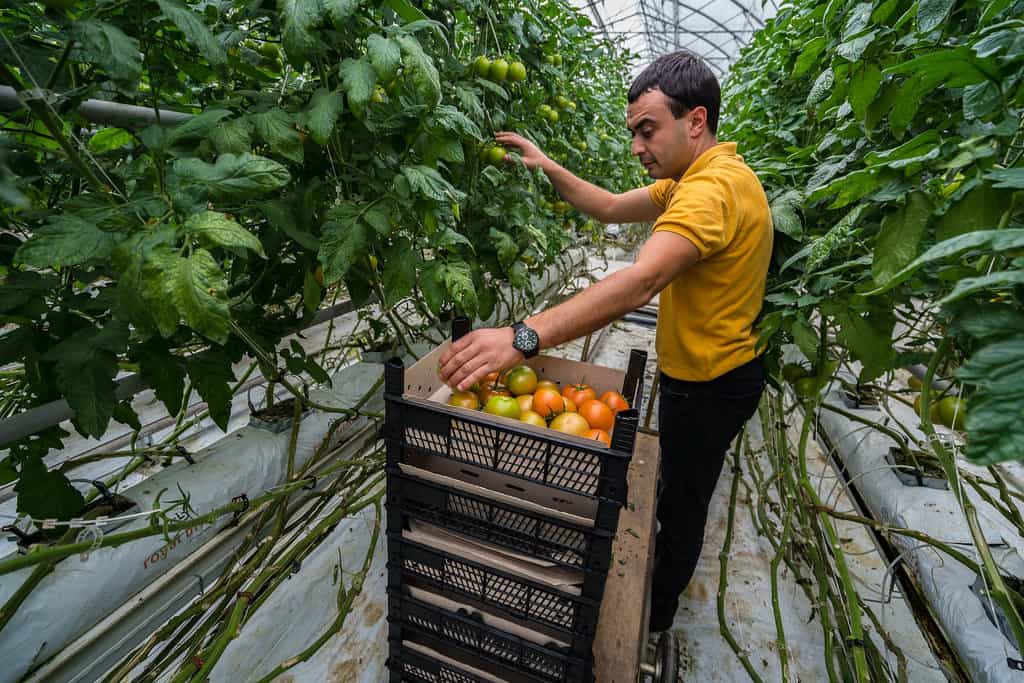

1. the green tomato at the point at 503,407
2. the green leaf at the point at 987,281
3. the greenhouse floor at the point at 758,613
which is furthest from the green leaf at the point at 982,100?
the greenhouse floor at the point at 758,613

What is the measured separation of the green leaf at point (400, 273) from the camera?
1.12 m

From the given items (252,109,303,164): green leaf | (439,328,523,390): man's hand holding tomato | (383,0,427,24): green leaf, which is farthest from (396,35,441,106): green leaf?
(439,328,523,390): man's hand holding tomato

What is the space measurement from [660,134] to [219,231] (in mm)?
1196

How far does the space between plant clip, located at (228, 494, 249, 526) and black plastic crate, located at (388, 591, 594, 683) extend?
461 millimetres

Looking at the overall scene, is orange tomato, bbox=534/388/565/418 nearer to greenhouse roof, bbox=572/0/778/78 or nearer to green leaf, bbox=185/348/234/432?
green leaf, bbox=185/348/234/432

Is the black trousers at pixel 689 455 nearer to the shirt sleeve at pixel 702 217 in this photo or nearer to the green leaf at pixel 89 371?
the shirt sleeve at pixel 702 217

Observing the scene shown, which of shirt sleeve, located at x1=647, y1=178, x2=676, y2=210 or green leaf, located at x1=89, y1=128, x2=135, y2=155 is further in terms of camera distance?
shirt sleeve, located at x1=647, y1=178, x2=676, y2=210

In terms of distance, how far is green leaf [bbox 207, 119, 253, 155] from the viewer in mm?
822

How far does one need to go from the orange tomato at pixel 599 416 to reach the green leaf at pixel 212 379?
0.85 metres

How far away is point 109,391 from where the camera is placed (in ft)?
2.90

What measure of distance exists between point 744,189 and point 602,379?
0.63 m

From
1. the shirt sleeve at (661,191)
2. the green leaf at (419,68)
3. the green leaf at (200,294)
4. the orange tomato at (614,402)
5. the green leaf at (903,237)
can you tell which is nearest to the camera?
the green leaf at (200,294)

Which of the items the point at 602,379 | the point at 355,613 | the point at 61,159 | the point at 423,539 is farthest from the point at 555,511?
the point at 61,159

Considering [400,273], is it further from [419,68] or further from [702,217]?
[702,217]
